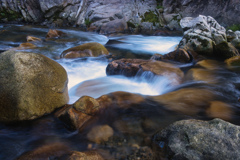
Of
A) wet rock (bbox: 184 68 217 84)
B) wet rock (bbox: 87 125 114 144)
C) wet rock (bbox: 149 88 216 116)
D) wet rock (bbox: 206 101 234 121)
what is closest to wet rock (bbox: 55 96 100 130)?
wet rock (bbox: 87 125 114 144)

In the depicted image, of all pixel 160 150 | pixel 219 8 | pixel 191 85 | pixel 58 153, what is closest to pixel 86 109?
pixel 58 153

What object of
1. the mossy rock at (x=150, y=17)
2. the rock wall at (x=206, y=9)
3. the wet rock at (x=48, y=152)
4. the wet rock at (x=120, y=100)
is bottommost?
the wet rock at (x=48, y=152)

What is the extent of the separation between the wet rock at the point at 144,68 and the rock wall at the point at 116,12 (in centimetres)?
1312

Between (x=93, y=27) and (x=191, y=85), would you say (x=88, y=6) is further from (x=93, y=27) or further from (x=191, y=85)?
(x=191, y=85)

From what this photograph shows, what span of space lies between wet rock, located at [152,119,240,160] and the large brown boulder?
2524 millimetres

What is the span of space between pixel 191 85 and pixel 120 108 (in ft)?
8.53

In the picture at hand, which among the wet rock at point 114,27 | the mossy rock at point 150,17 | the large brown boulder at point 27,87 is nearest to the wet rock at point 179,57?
the large brown boulder at point 27,87

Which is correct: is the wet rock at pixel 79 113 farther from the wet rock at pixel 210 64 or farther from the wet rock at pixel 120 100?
the wet rock at pixel 210 64

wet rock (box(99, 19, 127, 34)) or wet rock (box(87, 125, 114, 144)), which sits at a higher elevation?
wet rock (box(99, 19, 127, 34))

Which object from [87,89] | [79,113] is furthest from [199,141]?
[87,89]

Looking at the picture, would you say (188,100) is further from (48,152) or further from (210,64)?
(210,64)

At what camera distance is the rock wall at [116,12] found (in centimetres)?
2044

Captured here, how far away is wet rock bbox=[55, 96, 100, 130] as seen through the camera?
11.1 feet

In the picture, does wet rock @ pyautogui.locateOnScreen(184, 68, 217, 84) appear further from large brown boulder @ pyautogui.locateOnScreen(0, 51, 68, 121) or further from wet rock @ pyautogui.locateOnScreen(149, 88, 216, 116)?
large brown boulder @ pyautogui.locateOnScreen(0, 51, 68, 121)
